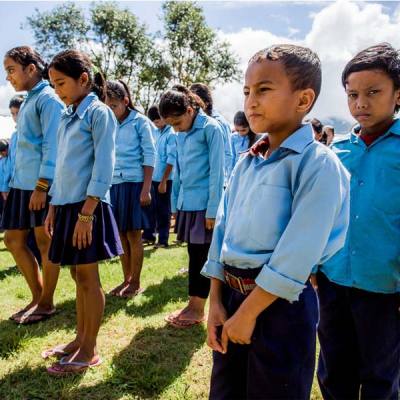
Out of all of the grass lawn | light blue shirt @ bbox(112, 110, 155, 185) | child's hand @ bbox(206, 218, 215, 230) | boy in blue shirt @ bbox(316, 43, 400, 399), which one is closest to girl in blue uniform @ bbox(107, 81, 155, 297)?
light blue shirt @ bbox(112, 110, 155, 185)

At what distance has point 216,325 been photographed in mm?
1545

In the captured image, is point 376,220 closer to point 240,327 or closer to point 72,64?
point 240,327

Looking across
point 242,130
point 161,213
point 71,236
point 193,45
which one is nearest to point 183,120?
point 71,236

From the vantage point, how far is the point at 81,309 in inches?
107

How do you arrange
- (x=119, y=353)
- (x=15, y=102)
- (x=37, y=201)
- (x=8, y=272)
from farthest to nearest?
(x=15, y=102) → (x=8, y=272) → (x=37, y=201) → (x=119, y=353)

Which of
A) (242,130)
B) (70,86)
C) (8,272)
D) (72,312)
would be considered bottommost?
(8,272)

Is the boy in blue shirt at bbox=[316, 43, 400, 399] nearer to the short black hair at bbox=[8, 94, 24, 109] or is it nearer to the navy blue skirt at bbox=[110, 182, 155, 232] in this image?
the navy blue skirt at bbox=[110, 182, 155, 232]

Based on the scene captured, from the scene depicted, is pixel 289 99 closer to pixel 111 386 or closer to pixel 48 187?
pixel 111 386

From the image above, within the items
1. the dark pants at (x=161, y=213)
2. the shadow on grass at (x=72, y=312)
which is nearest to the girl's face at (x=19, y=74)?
the shadow on grass at (x=72, y=312)

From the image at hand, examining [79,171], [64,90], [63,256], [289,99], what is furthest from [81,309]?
[289,99]

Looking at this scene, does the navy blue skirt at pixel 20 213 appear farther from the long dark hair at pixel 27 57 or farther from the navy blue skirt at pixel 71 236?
the long dark hair at pixel 27 57

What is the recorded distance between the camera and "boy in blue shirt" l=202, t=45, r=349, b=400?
4.27 ft

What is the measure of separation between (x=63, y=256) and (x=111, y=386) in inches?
32.3

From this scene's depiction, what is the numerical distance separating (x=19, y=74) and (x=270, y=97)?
2566 millimetres
